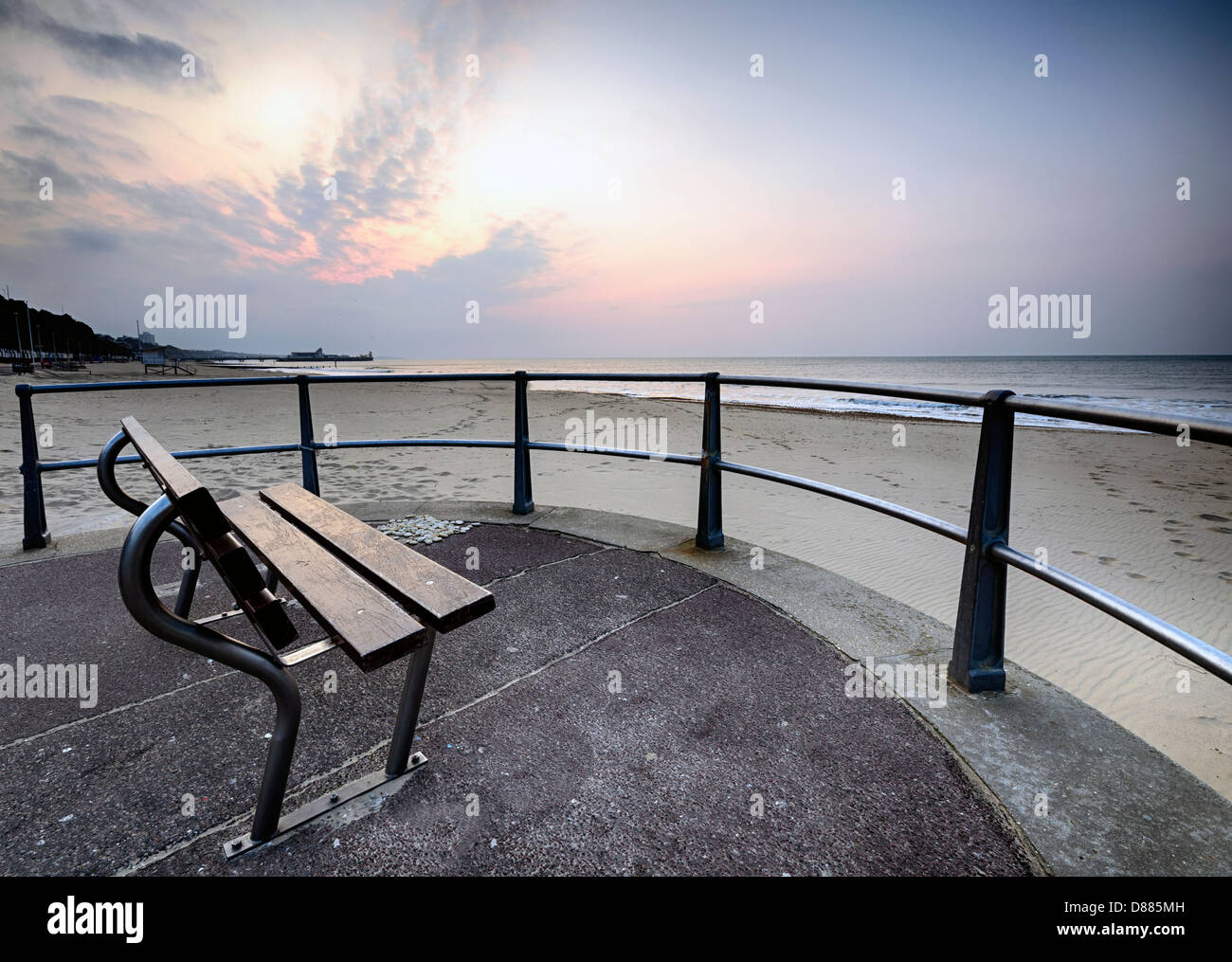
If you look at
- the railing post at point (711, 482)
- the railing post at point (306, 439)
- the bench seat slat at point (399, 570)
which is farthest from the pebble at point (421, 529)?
the railing post at point (711, 482)

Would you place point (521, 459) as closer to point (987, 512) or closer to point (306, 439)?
point (306, 439)

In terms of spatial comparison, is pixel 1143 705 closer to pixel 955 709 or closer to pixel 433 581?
pixel 955 709

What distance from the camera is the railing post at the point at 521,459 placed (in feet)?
13.0

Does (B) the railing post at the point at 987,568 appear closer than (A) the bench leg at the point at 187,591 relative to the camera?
Yes

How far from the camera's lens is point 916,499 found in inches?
274

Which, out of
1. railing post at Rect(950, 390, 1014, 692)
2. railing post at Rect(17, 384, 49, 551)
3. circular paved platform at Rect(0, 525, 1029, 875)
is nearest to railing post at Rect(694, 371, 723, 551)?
circular paved platform at Rect(0, 525, 1029, 875)

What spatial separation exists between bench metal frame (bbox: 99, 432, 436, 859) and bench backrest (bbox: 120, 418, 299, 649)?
0.19 ft

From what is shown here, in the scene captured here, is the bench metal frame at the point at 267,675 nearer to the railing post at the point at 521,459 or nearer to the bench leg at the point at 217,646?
the bench leg at the point at 217,646

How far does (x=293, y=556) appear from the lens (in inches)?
70.4

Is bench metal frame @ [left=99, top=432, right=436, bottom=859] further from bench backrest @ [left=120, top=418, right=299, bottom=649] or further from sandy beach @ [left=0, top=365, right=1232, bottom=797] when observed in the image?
sandy beach @ [left=0, top=365, right=1232, bottom=797]

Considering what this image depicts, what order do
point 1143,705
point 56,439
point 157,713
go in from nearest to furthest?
point 157,713 < point 1143,705 < point 56,439

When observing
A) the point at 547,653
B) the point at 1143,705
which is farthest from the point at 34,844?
the point at 1143,705

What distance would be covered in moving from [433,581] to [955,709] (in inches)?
68.9

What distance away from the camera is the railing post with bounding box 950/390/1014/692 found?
6.50 ft
